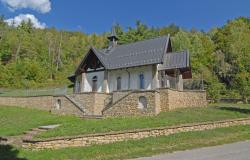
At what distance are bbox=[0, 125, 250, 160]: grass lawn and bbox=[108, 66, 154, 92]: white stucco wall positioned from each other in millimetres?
12603

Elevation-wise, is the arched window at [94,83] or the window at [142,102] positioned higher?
the arched window at [94,83]

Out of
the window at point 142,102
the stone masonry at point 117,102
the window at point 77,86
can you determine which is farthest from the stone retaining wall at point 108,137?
the window at point 77,86

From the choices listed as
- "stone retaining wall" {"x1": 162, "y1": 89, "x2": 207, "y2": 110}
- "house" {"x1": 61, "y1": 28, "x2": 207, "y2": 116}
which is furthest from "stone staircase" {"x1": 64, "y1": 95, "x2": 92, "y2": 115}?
"stone retaining wall" {"x1": 162, "y1": 89, "x2": 207, "y2": 110}

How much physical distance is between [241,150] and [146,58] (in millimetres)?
17444

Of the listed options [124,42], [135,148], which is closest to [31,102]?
[135,148]

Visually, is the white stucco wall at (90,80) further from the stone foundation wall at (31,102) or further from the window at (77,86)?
the stone foundation wall at (31,102)

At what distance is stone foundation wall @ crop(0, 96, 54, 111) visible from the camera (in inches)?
1187

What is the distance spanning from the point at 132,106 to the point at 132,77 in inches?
301

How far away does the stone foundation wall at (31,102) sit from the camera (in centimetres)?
3016

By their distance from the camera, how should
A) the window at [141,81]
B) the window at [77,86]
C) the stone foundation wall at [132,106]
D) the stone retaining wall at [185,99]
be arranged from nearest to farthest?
the stone foundation wall at [132,106], the stone retaining wall at [185,99], the window at [141,81], the window at [77,86]

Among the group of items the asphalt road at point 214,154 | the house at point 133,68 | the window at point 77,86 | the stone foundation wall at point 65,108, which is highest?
the house at point 133,68

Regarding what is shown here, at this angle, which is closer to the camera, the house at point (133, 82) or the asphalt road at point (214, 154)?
the asphalt road at point (214, 154)

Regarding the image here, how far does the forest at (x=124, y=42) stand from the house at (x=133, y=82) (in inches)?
232

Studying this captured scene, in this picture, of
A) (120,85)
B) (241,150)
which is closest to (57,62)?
(120,85)
